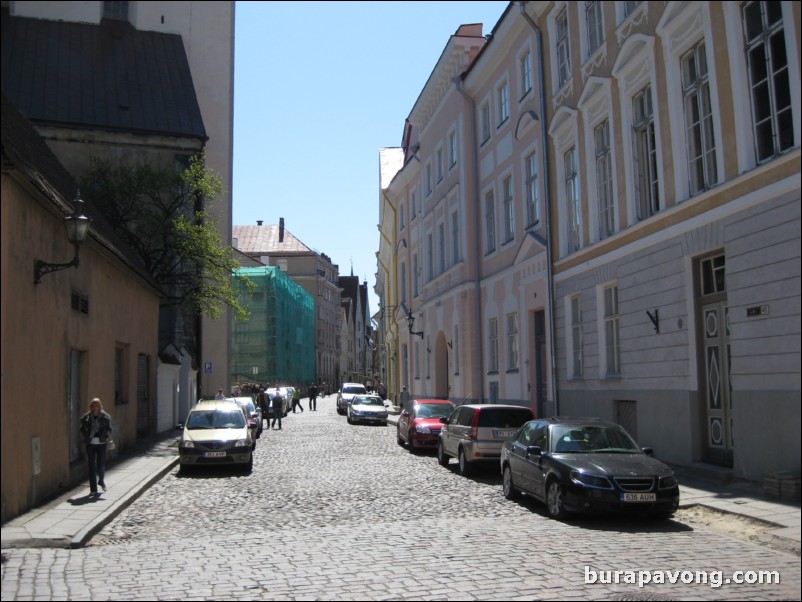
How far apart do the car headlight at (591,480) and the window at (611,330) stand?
7446 mm

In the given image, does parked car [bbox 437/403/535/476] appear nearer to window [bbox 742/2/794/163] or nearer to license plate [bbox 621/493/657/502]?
license plate [bbox 621/493/657/502]

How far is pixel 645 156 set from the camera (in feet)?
53.7

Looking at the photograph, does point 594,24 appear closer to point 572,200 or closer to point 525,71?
point 572,200

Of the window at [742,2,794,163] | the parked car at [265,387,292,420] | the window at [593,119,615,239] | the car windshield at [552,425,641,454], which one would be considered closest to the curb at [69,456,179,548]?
the car windshield at [552,425,641,454]

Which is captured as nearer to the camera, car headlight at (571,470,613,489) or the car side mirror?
car headlight at (571,470,613,489)

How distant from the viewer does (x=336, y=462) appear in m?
19.0

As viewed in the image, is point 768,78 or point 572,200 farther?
point 572,200

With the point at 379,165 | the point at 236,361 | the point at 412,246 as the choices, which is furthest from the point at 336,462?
the point at 236,361

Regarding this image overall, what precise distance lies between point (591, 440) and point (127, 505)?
7.48m

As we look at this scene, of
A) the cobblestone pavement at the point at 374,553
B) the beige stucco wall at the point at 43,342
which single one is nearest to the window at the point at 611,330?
the cobblestone pavement at the point at 374,553

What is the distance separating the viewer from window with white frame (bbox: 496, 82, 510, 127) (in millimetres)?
25047

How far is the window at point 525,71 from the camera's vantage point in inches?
902

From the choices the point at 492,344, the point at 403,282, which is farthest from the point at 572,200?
the point at 403,282

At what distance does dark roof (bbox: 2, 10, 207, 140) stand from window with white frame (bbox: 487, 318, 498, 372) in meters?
18.9
